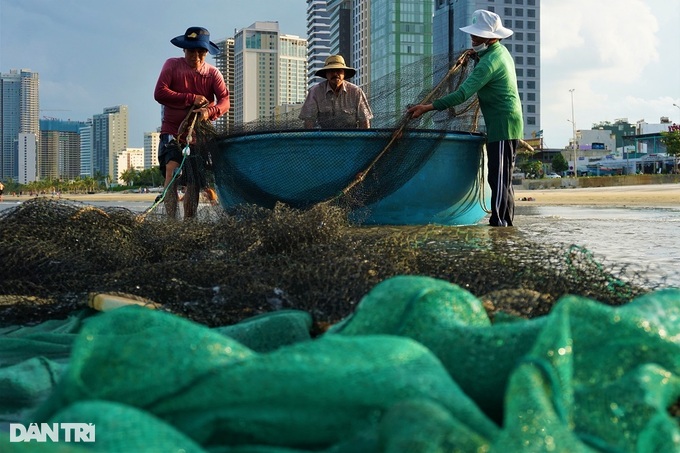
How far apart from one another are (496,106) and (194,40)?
3.26 m

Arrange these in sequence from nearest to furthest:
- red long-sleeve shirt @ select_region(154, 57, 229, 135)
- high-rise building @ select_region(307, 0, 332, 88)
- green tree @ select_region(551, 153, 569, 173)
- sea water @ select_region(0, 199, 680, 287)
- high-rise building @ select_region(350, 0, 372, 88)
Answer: sea water @ select_region(0, 199, 680, 287) → red long-sleeve shirt @ select_region(154, 57, 229, 135) → green tree @ select_region(551, 153, 569, 173) → high-rise building @ select_region(350, 0, 372, 88) → high-rise building @ select_region(307, 0, 332, 88)

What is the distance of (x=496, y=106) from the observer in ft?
24.5

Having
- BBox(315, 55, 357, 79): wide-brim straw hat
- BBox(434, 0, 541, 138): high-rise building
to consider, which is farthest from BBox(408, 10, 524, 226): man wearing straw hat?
BBox(434, 0, 541, 138): high-rise building

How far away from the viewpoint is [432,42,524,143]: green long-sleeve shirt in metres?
7.27

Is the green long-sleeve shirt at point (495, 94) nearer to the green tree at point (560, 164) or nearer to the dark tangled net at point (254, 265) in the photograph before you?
the dark tangled net at point (254, 265)

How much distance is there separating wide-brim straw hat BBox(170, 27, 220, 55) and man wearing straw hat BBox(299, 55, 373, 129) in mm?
1324

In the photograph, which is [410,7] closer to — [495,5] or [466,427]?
[495,5]

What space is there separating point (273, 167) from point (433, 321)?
600 cm

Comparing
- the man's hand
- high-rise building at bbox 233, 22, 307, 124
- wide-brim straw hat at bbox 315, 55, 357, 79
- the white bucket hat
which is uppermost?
high-rise building at bbox 233, 22, 307, 124

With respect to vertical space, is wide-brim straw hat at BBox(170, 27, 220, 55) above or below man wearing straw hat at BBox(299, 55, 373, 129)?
above

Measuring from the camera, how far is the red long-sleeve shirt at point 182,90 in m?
7.38

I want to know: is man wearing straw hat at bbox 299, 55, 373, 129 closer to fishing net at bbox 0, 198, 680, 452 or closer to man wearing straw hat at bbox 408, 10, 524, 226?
man wearing straw hat at bbox 408, 10, 524, 226

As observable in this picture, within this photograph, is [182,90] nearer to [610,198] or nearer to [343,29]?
[610,198]

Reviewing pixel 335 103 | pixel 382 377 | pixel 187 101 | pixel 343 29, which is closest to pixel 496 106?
pixel 335 103
